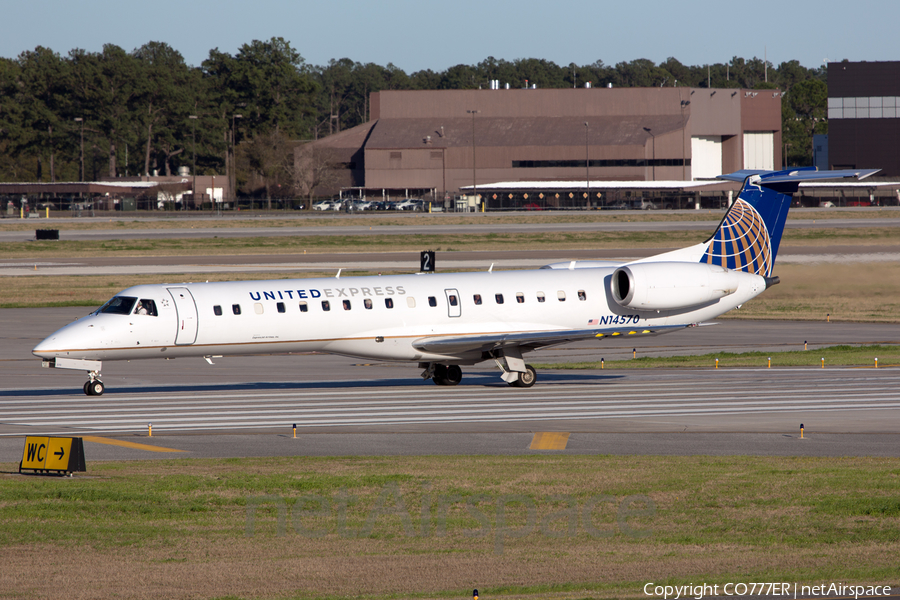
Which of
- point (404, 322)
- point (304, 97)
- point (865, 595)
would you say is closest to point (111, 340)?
point (404, 322)

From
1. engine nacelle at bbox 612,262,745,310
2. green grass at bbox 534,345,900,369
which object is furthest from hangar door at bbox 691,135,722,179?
engine nacelle at bbox 612,262,745,310

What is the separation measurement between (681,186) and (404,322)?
12614cm

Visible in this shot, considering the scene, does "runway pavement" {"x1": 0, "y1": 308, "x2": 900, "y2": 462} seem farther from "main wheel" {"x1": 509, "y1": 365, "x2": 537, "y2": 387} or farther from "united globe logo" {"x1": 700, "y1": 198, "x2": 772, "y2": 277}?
"united globe logo" {"x1": 700, "y1": 198, "x2": 772, "y2": 277}

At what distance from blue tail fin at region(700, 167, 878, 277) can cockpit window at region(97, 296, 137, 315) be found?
1701 centimetres

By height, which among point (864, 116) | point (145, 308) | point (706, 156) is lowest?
point (145, 308)

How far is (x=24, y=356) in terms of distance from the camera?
35.7m

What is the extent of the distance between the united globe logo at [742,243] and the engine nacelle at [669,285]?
117 cm

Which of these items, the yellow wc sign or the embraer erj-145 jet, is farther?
the embraer erj-145 jet

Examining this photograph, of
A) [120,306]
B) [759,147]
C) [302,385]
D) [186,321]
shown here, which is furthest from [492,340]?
[759,147]

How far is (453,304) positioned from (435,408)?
165 inches

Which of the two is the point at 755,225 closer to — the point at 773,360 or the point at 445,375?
the point at 773,360

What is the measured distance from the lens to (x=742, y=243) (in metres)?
32.3

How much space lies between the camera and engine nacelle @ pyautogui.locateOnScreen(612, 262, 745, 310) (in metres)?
29.8

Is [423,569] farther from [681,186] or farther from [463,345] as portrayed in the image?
[681,186]
